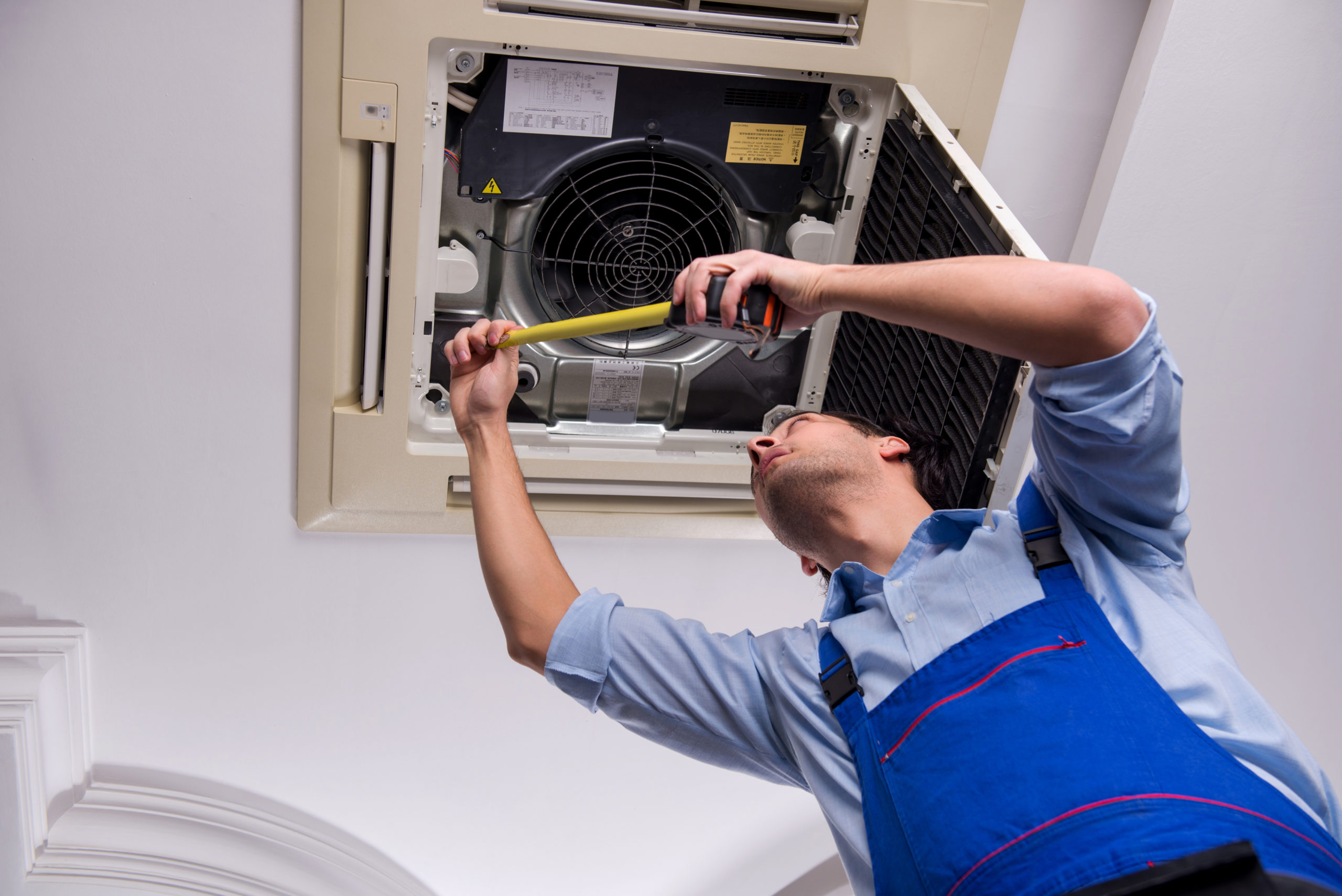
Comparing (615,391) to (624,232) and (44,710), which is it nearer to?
(624,232)

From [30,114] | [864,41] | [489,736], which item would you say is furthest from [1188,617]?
[30,114]

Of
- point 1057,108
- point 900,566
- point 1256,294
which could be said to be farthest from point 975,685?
point 1256,294

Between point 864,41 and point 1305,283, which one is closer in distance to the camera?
point 864,41

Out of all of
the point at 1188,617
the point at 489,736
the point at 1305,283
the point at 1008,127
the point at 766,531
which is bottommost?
the point at 489,736

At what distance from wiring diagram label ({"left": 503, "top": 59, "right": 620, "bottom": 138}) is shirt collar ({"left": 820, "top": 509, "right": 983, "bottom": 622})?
714 millimetres

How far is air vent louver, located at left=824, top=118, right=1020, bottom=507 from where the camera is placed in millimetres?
1153

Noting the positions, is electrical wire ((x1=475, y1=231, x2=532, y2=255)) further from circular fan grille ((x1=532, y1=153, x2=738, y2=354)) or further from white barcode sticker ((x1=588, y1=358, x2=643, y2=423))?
white barcode sticker ((x1=588, y1=358, x2=643, y2=423))

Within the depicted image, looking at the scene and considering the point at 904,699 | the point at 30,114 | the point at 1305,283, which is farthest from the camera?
the point at 1305,283

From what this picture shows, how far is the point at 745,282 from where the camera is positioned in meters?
0.99

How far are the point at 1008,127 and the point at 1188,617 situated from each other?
770 millimetres

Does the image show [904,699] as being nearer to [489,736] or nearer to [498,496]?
[498,496]

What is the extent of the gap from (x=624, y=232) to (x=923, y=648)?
78cm

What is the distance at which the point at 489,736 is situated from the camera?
1.92m

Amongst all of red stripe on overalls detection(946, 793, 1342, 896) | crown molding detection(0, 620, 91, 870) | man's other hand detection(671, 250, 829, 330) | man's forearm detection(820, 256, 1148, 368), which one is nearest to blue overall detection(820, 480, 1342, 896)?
red stripe on overalls detection(946, 793, 1342, 896)
